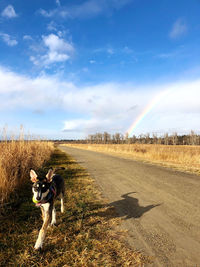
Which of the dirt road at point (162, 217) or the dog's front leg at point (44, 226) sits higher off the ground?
the dog's front leg at point (44, 226)

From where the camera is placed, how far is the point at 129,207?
15.1ft

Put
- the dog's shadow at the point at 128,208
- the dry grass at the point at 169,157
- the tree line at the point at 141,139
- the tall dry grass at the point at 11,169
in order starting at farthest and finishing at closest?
the tree line at the point at 141,139
the dry grass at the point at 169,157
the tall dry grass at the point at 11,169
the dog's shadow at the point at 128,208

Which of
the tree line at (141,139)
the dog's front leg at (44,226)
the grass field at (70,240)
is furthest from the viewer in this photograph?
the tree line at (141,139)

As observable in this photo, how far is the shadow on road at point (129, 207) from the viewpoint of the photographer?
13.5 feet

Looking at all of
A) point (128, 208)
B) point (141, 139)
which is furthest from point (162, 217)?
point (141, 139)

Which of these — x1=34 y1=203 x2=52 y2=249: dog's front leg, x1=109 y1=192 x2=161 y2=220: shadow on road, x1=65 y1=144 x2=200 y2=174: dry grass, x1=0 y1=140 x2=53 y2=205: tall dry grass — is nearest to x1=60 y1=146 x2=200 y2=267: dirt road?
x1=109 y1=192 x2=161 y2=220: shadow on road

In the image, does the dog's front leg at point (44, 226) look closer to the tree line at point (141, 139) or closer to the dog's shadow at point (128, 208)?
the dog's shadow at point (128, 208)

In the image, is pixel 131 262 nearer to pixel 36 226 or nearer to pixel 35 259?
pixel 35 259

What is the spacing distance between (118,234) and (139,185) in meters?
4.07

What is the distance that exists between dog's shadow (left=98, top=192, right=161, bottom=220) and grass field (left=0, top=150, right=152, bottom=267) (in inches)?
6.3

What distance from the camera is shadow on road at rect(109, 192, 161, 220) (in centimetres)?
412

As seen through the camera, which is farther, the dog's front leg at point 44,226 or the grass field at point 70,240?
the dog's front leg at point 44,226

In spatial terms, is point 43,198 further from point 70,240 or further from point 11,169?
point 11,169

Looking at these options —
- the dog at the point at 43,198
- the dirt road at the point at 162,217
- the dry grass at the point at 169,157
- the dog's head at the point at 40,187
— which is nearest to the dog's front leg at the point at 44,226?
the dog at the point at 43,198
